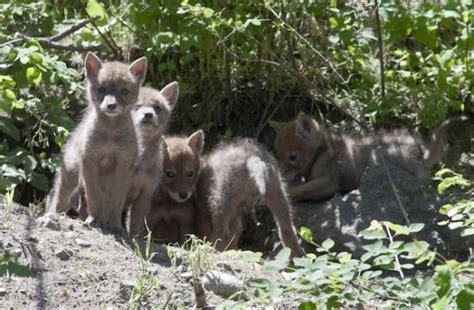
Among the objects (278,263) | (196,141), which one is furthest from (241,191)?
(278,263)

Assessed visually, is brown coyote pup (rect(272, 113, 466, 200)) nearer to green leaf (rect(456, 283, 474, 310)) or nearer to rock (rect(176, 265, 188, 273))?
rock (rect(176, 265, 188, 273))

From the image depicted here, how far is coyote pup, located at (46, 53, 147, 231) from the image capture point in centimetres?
741

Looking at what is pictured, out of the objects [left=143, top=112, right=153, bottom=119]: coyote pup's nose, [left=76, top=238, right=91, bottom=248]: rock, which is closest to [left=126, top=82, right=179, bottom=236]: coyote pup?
[left=143, top=112, right=153, bottom=119]: coyote pup's nose

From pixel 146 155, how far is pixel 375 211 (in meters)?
1.83

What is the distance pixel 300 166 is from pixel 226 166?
1.70 metres

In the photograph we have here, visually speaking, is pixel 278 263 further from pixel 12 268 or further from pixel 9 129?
pixel 9 129

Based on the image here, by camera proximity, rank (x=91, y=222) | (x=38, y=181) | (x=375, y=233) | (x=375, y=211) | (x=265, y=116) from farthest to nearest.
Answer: (x=265, y=116) → (x=375, y=211) → (x=38, y=181) → (x=91, y=222) → (x=375, y=233)

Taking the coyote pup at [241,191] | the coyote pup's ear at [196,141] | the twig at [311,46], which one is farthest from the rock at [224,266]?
the twig at [311,46]

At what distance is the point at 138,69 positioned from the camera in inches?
306

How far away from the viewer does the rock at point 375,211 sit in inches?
313

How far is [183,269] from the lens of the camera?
20.3ft

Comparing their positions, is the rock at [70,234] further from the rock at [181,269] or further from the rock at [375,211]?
the rock at [375,211]

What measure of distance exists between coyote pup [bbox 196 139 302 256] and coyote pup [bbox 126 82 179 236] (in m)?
0.49

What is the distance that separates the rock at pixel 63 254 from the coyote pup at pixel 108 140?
114 centimetres
